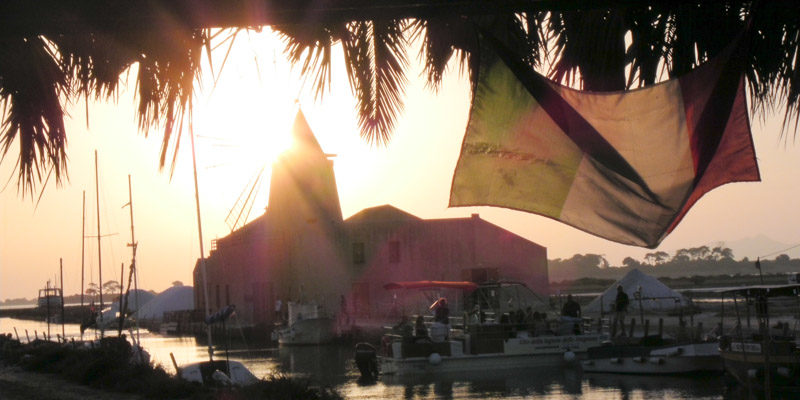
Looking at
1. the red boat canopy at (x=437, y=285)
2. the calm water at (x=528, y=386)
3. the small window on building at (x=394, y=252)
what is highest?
the small window on building at (x=394, y=252)

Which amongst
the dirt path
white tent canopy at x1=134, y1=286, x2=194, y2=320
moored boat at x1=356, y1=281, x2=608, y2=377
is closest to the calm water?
moored boat at x1=356, y1=281, x2=608, y2=377

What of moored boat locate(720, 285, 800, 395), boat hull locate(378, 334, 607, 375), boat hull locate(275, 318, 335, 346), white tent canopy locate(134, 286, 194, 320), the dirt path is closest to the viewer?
the dirt path

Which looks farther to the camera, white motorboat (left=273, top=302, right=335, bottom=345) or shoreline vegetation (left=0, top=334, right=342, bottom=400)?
white motorboat (left=273, top=302, right=335, bottom=345)

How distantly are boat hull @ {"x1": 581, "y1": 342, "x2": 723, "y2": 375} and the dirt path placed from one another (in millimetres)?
16757

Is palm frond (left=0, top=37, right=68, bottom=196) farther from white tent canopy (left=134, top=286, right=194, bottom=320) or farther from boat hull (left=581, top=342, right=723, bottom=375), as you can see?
white tent canopy (left=134, top=286, right=194, bottom=320)

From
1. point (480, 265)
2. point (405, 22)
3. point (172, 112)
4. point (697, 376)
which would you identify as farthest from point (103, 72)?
point (480, 265)

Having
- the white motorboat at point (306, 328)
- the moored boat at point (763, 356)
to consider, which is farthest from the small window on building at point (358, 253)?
the moored boat at point (763, 356)

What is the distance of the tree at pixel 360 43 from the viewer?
4484mm

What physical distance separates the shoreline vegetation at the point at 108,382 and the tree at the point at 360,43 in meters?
9.19

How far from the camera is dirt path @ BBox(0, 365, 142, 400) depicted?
18.1 metres

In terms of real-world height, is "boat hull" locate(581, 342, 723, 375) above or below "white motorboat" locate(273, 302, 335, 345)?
below

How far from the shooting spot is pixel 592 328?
108ft

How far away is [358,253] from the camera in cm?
5400

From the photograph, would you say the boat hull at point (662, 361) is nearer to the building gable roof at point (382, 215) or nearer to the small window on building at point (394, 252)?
the small window on building at point (394, 252)
